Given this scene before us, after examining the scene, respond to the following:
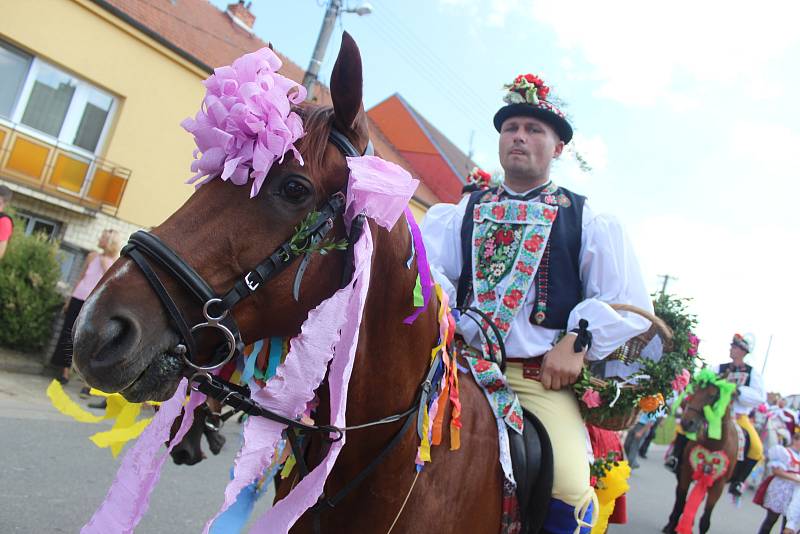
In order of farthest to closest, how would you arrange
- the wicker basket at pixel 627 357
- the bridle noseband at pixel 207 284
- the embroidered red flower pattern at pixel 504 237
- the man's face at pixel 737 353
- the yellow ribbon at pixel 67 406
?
the man's face at pixel 737 353 → the embroidered red flower pattern at pixel 504 237 → the wicker basket at pixel 627 357 → the yellow ribbon at pixel 67 406 → the bridle noseband at pixel 207 284

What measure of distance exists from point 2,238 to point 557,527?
20.7ft

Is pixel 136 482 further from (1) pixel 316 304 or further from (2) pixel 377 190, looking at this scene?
(2) pixel 377 190

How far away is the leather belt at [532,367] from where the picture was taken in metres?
2.81

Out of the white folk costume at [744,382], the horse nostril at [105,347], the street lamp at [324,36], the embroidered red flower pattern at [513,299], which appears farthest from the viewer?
the street lamp at [324,36]

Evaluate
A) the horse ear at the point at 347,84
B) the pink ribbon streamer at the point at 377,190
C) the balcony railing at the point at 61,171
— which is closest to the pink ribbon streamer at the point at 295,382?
the pink ribbon streamer at the point at 377,190

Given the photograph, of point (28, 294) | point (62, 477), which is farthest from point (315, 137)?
point (28, 294)

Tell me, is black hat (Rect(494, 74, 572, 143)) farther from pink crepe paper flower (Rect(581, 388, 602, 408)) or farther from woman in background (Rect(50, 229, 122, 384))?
woman in background (Rect(50, 229, 122, 384))

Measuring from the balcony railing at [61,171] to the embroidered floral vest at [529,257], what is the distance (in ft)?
45.1

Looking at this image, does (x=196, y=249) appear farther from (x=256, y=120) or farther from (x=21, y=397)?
(x=21, y=397)

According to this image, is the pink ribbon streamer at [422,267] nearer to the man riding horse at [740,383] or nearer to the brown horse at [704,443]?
the brown horse at [704,443]

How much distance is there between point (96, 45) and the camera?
46.2 feet

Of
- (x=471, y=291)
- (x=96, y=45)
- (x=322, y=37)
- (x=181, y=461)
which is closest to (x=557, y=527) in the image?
(x=471, y=291)

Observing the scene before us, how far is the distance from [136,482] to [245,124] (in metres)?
1.11

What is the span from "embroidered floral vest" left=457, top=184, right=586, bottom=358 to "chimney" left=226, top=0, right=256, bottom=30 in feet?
68.5
